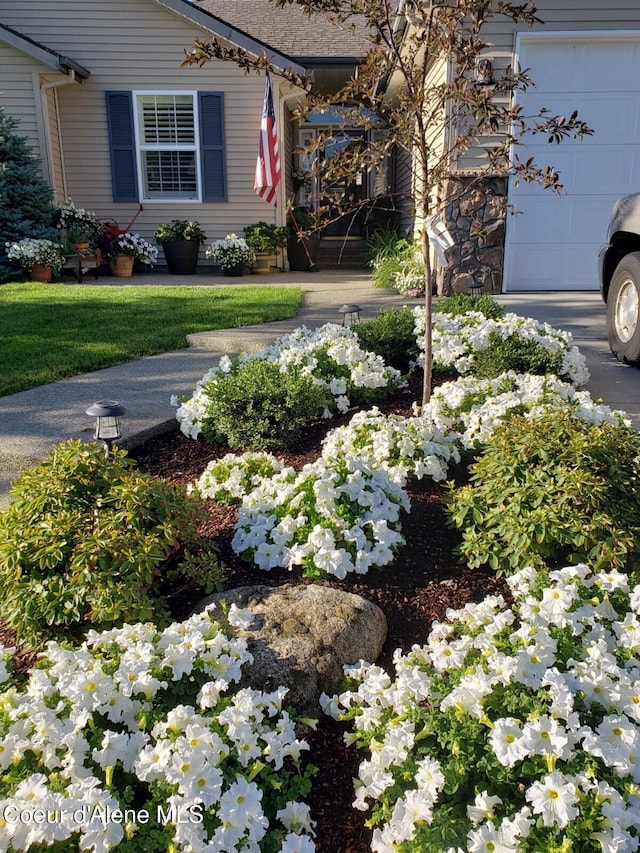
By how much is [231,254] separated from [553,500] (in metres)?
9.61

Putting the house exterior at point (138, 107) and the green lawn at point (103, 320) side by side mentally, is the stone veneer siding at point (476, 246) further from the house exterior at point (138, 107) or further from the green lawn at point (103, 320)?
the house exterior at point (138, 107)

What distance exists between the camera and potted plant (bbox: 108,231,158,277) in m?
11.1

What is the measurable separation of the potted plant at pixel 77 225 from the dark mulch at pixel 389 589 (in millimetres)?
8412

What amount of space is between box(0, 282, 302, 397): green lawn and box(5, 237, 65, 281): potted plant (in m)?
0.91

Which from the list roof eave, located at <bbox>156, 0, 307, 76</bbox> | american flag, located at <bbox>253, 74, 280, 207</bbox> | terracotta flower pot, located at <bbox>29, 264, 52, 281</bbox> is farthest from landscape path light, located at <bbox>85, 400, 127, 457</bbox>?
roof eave, located at <bbox>156, 0, 307, 76</bbox>

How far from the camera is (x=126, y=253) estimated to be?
11.1 metres

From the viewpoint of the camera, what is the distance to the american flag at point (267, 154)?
1088 centimetres

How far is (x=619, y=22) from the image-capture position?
26.6 feet

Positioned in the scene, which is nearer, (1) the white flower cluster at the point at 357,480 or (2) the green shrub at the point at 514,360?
(1) the white flower cluster at the point at 357,480

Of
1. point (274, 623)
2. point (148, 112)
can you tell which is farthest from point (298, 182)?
point (274, 623)

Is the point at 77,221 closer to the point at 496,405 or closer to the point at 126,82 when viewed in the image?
the point at 126,82

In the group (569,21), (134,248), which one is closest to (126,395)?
(569,21)

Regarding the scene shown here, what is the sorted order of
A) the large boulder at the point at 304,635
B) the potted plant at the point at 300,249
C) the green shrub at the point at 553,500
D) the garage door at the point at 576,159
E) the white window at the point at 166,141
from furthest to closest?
1. the potted plant at the point at 300,249
2. the white window at the point at 166,141
3. the garage door at the point at 576,159
4. the green shrub at the point at 553,500
5. the large boulder at the point at 304,635

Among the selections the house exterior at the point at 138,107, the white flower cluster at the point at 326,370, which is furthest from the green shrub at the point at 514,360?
the house exterior at the point at 138,107
